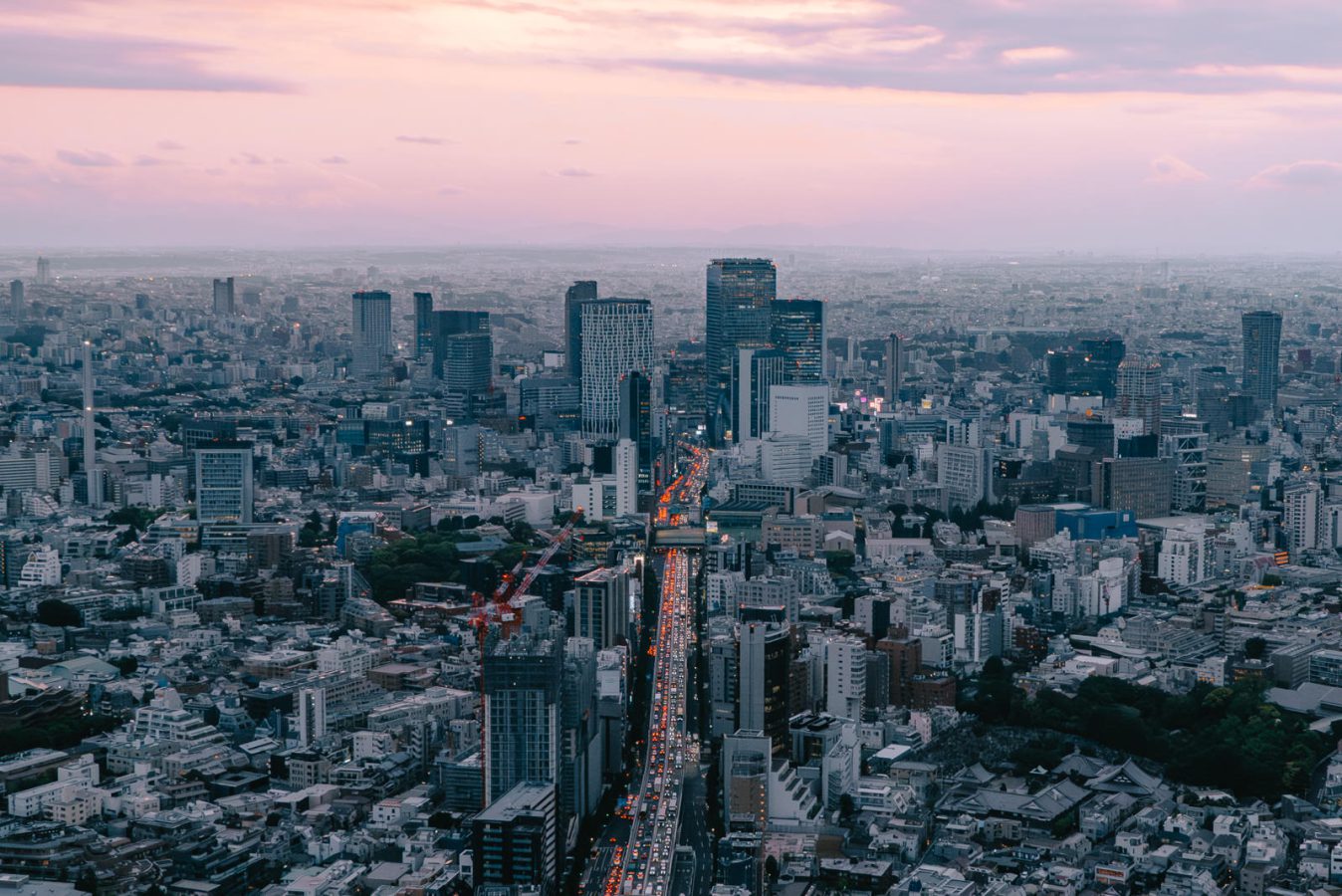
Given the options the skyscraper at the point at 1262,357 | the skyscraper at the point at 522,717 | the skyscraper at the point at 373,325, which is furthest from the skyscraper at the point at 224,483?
the skyscraper at the point at 1262,357

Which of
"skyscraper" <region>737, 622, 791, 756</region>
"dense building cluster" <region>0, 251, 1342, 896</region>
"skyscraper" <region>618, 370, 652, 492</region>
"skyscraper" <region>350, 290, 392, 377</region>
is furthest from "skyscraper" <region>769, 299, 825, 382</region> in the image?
"skyscraper" <region>737, 622, 791, 756</region>

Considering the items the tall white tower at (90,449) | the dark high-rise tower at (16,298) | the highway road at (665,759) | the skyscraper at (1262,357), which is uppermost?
the dark high-rise tower at (16,298)

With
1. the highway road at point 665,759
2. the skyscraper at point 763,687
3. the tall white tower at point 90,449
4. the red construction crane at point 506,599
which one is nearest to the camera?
the highway road at point 665,759

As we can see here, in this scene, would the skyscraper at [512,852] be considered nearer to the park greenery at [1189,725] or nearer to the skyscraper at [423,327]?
the park greenery at [1189,725]

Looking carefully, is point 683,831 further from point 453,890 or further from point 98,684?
point 98,684

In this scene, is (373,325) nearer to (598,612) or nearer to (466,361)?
(466,361)
